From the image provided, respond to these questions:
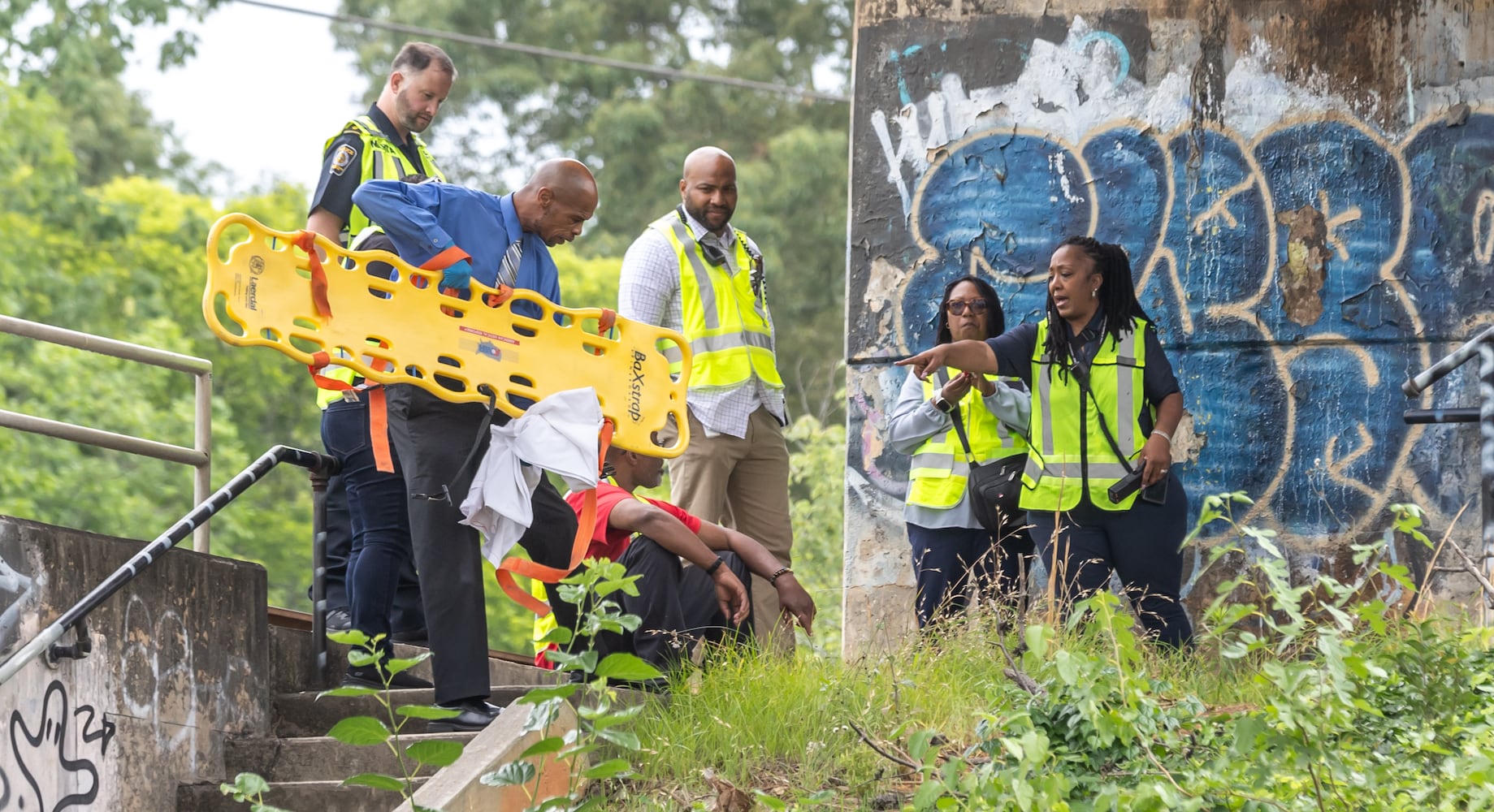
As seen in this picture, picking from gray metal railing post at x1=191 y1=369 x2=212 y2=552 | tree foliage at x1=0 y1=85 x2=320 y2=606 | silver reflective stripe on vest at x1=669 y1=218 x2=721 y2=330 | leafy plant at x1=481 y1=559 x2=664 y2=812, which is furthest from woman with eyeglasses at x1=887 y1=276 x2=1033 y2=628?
tree foliage at x1=0 y1=85 x2=320 y2=606

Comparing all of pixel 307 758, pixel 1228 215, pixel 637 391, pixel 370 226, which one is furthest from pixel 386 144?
pixel 1228 215

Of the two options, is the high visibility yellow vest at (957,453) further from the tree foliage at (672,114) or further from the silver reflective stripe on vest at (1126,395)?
the tree foliage at (672,114)

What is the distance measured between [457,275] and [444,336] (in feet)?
0.62

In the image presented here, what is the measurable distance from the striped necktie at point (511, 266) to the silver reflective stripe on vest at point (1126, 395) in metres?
2.16

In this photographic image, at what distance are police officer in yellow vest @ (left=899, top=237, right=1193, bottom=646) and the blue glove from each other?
1.60m

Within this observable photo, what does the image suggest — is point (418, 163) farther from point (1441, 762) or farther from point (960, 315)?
point (1441, 762)

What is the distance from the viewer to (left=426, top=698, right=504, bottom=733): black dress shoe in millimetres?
5074

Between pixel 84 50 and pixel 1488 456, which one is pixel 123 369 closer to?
pixel 84 50

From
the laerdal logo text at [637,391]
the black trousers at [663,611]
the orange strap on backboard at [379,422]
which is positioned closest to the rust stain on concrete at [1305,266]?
the black trousers at [663,611]

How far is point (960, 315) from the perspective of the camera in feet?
22.2

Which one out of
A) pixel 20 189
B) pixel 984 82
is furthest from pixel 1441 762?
pixel 20 189

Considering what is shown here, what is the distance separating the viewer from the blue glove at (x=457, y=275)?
5.24m

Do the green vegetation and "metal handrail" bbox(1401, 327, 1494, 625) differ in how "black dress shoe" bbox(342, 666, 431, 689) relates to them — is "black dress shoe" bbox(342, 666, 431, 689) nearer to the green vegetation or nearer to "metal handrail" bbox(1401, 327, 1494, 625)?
the green vegetation

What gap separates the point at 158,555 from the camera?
528cm
